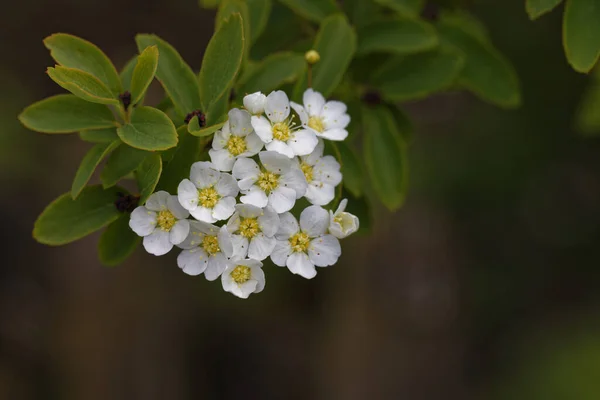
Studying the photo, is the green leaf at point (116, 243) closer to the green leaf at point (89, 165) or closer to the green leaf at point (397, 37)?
the green leaf at point (89, 165)

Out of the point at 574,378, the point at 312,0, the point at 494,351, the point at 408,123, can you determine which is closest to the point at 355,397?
the point at 494,351

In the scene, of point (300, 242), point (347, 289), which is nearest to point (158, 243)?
point (300, 242)

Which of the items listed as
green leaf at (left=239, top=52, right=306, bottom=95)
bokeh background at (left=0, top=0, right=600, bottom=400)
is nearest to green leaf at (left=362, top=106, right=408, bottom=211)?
green leaf at (left=239, top=52, right=306, bottom=95)

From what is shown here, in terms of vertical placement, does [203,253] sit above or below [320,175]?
below

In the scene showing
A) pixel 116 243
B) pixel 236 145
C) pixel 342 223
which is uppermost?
pixel 236 145

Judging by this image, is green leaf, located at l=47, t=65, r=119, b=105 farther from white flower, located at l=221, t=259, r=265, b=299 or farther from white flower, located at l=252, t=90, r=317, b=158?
white flower, located at l=221, t=259, r=265, b=299

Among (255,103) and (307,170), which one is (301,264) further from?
(255,103)

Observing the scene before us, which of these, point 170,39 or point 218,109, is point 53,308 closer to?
point 170,39
